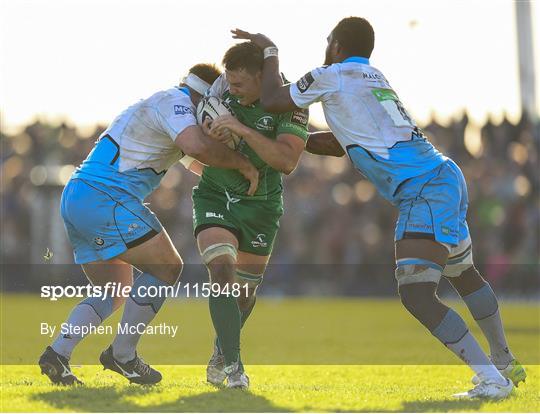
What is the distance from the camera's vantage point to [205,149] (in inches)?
346

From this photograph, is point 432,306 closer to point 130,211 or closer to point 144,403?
point 144,403

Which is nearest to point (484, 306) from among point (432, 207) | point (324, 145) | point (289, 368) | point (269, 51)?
point (432, 207)

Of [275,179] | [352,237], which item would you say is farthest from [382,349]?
[352,237]

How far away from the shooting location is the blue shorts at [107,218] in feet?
29.5

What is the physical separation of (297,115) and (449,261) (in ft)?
5.49

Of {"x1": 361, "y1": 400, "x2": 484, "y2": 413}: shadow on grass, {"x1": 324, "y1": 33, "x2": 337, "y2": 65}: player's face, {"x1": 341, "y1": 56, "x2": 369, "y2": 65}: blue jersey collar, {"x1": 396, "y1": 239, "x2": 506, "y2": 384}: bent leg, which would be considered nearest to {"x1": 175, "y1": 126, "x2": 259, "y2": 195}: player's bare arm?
{"x1": 324, "y1": 33, "x2": 337, "y2": 65}: player's face

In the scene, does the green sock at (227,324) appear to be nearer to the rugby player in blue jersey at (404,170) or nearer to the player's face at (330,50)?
the rugby player in blue jersey at (404,170)

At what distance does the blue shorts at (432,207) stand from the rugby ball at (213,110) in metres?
1.48

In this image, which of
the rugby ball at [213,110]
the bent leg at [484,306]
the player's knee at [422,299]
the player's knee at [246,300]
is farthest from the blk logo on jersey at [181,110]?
the bent leg at [484,306]

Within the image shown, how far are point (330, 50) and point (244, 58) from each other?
689mm

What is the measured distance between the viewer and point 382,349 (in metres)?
13.9

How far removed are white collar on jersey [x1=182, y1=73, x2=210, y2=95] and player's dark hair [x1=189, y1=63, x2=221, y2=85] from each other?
0.04 metres

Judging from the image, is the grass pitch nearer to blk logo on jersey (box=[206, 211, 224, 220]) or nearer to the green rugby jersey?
blk logo on jersey (box=[206, 211, 224, 220])

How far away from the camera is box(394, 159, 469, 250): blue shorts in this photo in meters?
8.31
